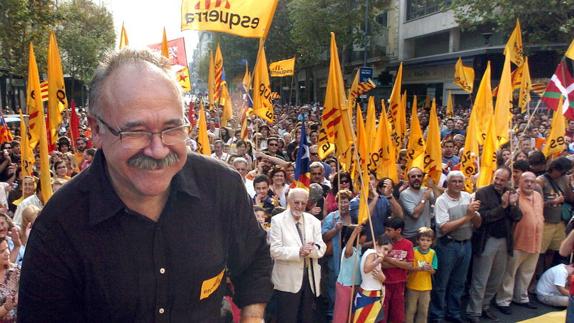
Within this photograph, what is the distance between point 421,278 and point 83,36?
36628mm

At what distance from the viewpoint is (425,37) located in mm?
36062

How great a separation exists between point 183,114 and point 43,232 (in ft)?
1.79

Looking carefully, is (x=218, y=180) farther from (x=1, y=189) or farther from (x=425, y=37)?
(x=425, y=37)

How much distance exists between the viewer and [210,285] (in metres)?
1.68

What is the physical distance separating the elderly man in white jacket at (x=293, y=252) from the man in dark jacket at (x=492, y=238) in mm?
2235

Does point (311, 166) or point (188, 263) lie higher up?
point (188, 263)

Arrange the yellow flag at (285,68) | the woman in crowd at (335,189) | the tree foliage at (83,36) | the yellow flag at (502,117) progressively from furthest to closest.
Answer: the tree foliage at (83,36)
the yellow flag at (285,68)
the yellow flag at (502,117)
the woman in crowd at (335,189)

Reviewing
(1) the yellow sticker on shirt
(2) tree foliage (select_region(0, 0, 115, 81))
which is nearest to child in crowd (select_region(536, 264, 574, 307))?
(1) the yellow sticker on shirt

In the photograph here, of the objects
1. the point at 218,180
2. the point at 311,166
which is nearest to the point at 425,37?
the point at 311,166

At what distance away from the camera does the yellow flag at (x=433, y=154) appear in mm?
7727

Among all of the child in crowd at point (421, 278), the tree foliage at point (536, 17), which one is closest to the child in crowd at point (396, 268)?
the child in crowd at point (421, 278)

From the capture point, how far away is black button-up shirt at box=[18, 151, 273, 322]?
1.51 meters

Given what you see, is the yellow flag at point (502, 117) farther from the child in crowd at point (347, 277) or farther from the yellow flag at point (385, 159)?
the child in crowd at point (347, 277)

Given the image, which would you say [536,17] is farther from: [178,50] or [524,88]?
[178,50]
